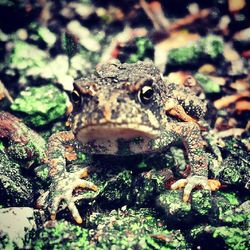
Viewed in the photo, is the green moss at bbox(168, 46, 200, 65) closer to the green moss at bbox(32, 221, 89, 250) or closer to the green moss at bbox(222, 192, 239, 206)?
the green moss at bbox(222, 192, 239, 206)

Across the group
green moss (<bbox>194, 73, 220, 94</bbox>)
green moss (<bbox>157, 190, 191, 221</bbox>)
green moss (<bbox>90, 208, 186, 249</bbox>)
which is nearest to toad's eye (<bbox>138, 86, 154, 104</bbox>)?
green moss (<bbox>157, 190, 191, 221</bbox>)

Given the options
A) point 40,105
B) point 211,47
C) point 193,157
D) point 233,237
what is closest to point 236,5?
point 211,47

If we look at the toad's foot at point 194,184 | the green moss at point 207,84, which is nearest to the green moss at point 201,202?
the toad's foot at point 194,184

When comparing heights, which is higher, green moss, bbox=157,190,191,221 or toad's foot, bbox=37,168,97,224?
toad's foot, bbox=37,168,97,224

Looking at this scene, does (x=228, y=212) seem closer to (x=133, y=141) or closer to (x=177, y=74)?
(x=133, y=141)

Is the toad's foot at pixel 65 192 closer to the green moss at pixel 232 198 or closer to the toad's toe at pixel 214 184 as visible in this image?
the toad's toe at pixel 214 184

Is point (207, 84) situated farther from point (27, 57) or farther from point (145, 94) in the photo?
point (27, 57)

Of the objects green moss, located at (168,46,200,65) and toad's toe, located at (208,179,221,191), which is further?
green moss, located at (168,46,200,65)
